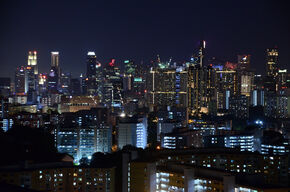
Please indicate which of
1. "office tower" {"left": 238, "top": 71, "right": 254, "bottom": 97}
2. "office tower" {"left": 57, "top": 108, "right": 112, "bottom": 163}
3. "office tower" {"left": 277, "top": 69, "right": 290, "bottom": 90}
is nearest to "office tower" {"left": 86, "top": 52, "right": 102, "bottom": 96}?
"office tower" {"left": 238, "top": 71, "right": 254, "bottom": 97}

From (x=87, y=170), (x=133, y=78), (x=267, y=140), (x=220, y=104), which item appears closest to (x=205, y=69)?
(x=220, y=104)

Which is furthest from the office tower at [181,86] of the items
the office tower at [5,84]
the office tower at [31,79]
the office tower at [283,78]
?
the office tower at [5,84]

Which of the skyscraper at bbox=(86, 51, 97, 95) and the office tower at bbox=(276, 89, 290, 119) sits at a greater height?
the skyscraper at bbox=(86, 51, 97, 95)

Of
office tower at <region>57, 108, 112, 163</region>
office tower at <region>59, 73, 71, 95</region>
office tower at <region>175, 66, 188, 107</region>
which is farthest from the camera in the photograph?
office tower at <region>59, 73, 71, 95</region>

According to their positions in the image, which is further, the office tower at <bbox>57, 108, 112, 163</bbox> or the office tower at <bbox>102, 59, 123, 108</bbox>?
the office tower at <bbox>102, 59, 123, 108</bbox>

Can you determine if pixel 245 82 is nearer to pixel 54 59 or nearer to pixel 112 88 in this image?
pixel 112 88

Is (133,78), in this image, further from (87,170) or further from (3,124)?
(87,170)

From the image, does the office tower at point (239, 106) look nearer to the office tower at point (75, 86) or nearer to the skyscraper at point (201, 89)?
the skyscraper at point (201, 89)

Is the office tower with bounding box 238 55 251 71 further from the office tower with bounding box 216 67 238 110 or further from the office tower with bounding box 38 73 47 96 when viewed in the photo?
the office tower with bounding box 38 73 47 96
